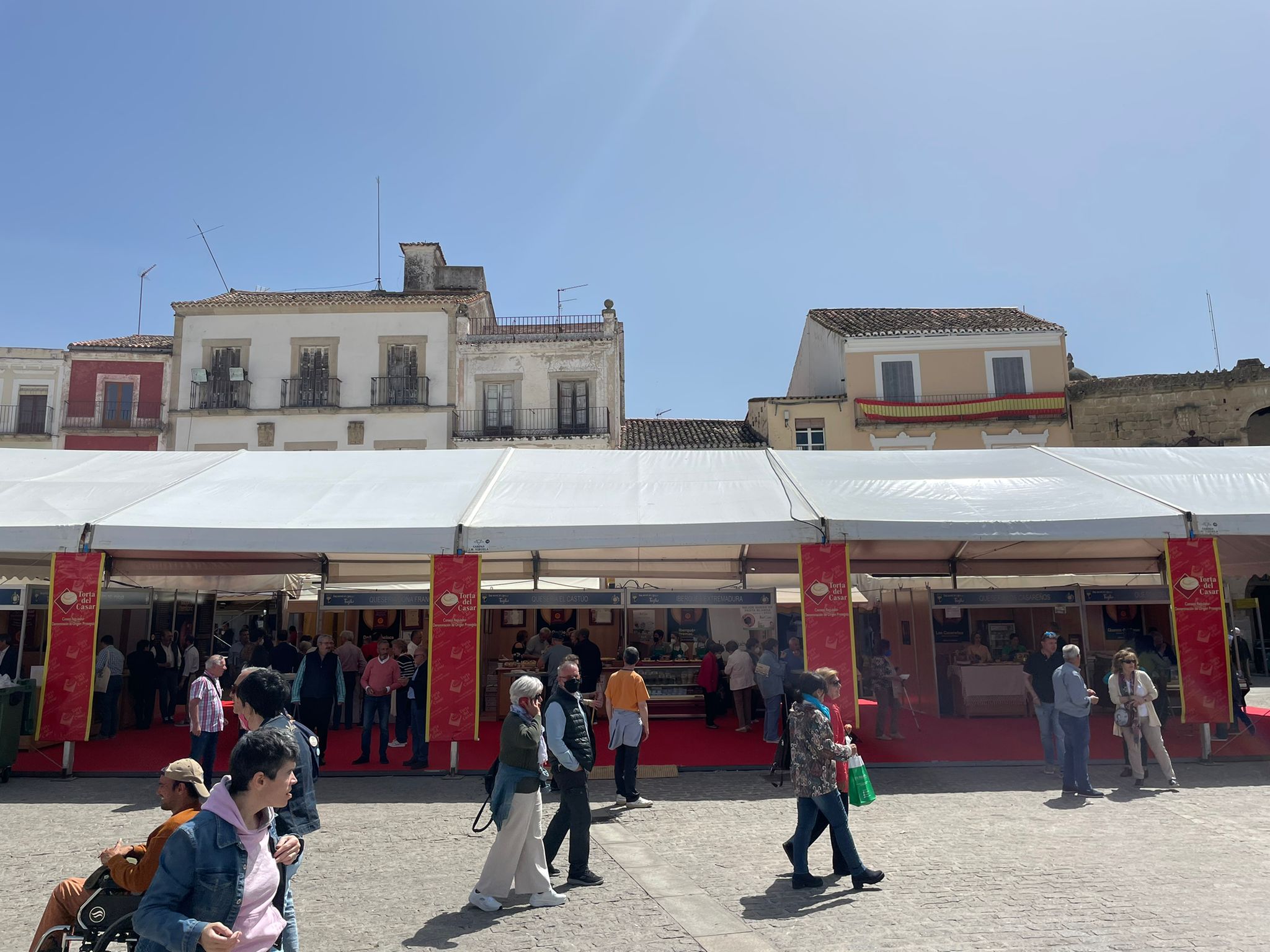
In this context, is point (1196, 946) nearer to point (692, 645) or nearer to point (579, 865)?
point (579, 865)

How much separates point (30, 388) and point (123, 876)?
3327 centimetres

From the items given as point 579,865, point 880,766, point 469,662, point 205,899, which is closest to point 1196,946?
point 579,865

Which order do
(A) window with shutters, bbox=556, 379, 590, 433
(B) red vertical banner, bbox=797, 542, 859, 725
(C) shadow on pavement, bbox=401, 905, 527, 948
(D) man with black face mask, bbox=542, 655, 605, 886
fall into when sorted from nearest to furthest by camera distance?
1. (C) shadow on pavement, bbox=401, 905, 527, 948
2. (D) man with black face mask, bbox=542, 655, 605, 886
3. (B) red vertical banner, bbox=797, 542, 859, 725
4. (A) window with shutters, bbox=556, 379, 590, 433

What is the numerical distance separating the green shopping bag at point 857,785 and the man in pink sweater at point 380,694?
6.20m

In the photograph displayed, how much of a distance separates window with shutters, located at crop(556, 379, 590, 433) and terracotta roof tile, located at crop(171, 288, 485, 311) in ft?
15.7

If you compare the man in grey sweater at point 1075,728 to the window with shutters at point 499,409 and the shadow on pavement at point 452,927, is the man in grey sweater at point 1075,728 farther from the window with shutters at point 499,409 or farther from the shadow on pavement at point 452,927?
the window with shutters at point 499,409

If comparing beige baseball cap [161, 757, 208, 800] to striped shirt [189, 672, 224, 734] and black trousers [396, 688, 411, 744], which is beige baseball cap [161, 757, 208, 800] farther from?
black trousers [396, 688, 411, 744]

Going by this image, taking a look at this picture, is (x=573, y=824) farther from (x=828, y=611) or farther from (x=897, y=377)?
(x=897, y=377)

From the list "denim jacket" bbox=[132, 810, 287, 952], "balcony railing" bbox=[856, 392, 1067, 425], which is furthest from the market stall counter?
"balcony railing" bbox=[856, 392, 1067, 425]

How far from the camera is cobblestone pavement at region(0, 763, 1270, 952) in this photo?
5145 millimetres

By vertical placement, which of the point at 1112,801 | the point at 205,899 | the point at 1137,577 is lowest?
the point at 1112,801

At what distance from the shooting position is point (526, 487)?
12.1 metres

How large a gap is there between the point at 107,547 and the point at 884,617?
12.7 meters

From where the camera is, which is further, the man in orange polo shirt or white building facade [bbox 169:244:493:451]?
white building facade [bbox 169:244:493:451]
